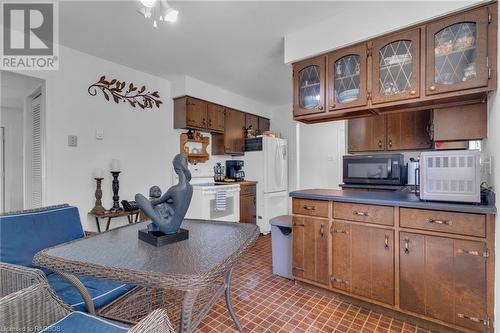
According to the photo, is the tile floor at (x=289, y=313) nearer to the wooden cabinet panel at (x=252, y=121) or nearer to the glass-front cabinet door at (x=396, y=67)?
the glass-front cabinet door at (x=396, y=67)

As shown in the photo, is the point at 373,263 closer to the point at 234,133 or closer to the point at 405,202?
the point at 405,202

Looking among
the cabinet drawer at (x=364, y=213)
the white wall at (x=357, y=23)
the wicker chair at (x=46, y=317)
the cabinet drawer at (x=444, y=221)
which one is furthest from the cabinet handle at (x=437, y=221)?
the wicker chair at (x=46, y=317)

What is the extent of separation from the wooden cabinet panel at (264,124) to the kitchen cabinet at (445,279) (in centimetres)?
390

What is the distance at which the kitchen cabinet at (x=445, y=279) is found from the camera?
5.10 ft

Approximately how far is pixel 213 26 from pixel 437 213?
8.00ft

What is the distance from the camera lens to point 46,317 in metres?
1.08

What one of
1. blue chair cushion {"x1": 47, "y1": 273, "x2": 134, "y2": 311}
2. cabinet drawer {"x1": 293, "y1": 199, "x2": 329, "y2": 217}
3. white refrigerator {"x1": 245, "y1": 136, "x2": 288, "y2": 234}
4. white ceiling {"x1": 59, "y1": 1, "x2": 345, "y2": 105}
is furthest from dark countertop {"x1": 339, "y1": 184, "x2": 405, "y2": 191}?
blue chair cushion {"x1": 47, "y1": 273, "x2": 134, "y2": 311}

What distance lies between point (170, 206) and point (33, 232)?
97 cm

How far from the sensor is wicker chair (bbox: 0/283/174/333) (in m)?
0.95

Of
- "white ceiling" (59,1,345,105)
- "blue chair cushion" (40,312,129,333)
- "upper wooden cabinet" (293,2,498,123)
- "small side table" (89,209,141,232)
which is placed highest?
"white ceiling" (59,1,345,105)

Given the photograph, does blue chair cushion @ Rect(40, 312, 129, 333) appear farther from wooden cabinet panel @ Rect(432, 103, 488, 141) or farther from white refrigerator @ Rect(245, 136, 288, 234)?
white refrigerator @ Rect(245, 136, 288, 234)

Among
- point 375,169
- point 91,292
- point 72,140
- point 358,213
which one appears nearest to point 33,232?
point 91,292

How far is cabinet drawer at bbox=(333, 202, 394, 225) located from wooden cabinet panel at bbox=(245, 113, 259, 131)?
317 cm

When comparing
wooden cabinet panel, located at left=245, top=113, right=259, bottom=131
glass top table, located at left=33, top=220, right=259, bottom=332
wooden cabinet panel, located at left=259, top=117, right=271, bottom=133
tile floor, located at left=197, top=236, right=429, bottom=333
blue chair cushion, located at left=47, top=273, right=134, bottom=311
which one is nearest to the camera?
glass top table, located at left=33, top=220, right=259, bottom=332
